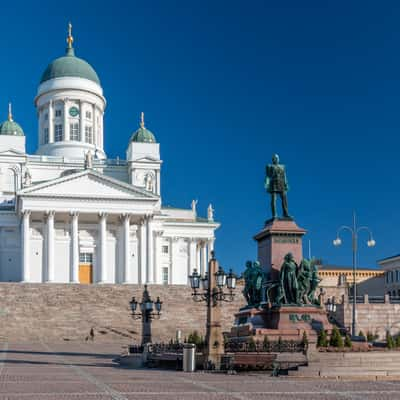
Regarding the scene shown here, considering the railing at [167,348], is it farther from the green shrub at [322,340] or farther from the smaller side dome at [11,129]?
the smaller side dome at [11,129]

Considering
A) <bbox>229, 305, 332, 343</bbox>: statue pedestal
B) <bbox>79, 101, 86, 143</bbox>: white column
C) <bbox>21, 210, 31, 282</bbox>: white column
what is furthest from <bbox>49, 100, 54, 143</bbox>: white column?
<bbox>229, 305, 332, 343</bbox>: statue pedestal

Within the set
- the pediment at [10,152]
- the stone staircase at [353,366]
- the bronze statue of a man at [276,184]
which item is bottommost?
the stone staircase at [353,366]

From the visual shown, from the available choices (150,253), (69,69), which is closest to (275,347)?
(150,253)

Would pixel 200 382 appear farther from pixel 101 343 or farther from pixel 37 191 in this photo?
pixel 37 191

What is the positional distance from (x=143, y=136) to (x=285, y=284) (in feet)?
201

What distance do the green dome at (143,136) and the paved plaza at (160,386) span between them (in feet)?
193

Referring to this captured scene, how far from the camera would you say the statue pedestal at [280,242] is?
26.7 meters

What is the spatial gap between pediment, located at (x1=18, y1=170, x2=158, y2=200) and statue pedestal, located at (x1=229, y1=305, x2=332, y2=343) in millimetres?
48510

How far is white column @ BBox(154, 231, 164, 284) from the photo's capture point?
260 feet

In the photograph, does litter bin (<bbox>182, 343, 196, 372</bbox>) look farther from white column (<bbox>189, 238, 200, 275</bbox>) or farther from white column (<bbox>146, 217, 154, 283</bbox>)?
white column (<bbox>189, 238, 200, 275</bbox>)

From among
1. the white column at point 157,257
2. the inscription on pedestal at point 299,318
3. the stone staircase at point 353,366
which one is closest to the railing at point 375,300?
the white column at point 157,257

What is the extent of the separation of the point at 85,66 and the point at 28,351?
2236 inches

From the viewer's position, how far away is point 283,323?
25.8 m

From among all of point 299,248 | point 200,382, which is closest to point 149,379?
point 200,382
